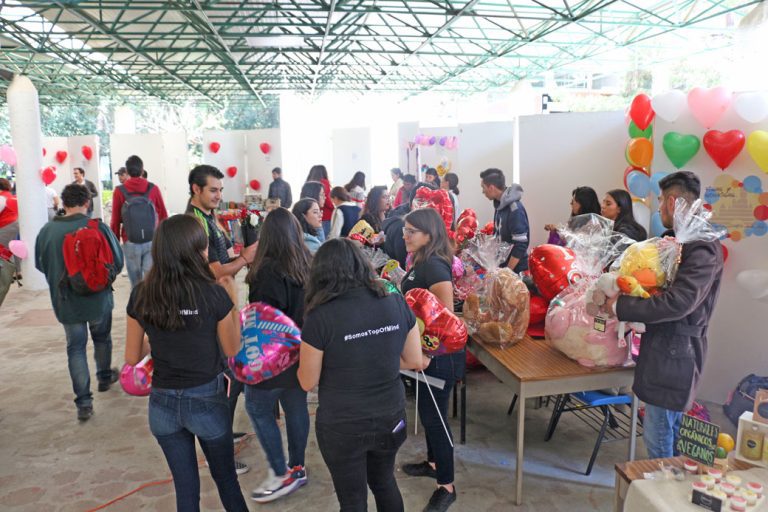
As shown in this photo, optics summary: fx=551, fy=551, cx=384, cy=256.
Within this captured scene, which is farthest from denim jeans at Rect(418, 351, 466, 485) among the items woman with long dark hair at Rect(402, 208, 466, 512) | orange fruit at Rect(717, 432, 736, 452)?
orange fruit at Rect(717, 432, 736, 452)

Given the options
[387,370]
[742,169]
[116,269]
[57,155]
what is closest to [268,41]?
[57,155]

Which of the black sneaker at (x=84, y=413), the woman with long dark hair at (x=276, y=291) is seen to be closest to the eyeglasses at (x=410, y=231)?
the woman with long dark hair at (x=276, y=291)

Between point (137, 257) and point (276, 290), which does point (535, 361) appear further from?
point (137, 257)

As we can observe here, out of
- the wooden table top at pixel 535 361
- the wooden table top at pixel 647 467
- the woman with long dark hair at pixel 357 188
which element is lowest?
the wooden table top at pixel 647 467

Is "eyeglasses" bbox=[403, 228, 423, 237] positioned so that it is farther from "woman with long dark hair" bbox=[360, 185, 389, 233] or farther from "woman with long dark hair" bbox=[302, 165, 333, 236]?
"woman with long dark hair" bbox=[302, 165, 333, 236]

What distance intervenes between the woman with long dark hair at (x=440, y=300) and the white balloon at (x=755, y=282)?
203 cm

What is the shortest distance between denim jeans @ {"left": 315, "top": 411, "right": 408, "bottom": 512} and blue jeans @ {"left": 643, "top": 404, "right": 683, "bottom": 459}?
1.12m

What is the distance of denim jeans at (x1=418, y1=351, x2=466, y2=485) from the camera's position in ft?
7.82

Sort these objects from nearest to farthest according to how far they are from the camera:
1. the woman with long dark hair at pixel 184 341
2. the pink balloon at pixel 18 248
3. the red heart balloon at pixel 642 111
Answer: the woman with long dark hair at pixel 184 341, the red heart balloon at pixel 642 111, the pink balloon at pixel 18 248

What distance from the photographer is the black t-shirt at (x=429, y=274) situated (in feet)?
7.95

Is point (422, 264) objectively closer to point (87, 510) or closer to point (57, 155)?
point (87, 510)

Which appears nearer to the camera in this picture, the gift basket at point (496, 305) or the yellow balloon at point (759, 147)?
the gift basket at point (496, 305)

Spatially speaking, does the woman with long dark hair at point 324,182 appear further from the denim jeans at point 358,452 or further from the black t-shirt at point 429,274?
the denim jeans at point 358,452

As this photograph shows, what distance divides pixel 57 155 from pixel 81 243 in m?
8.37
